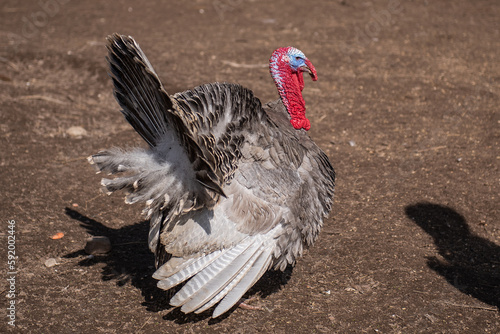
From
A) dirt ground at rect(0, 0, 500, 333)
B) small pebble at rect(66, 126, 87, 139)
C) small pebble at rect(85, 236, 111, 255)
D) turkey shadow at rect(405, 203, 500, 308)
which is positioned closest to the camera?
dirt ground at rect(0, 0, 500, 333)

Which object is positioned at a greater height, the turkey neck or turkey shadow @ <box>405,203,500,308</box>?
the turkey neck

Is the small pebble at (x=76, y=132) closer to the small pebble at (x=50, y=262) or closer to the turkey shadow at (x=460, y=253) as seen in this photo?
the small pebble at (x=50, y=262)

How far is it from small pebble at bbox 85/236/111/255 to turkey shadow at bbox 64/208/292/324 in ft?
0.16

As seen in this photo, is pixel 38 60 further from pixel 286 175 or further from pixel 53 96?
pixel 286 175

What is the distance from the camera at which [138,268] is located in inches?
189

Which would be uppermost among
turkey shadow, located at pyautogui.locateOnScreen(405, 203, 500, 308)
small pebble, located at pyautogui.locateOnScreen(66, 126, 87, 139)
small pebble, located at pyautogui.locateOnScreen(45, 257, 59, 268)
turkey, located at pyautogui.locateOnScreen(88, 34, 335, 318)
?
turkey, located at pyautogui.locateOnScreen(88, 34, 335, 318)

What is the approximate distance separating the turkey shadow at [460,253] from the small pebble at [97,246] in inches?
114

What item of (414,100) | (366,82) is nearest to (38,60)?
(366,82)

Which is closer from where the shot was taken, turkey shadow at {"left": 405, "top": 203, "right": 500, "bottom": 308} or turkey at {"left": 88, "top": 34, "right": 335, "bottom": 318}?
turkey at {"left": 88, "top": 34, "right": 335, "bottom": 318}

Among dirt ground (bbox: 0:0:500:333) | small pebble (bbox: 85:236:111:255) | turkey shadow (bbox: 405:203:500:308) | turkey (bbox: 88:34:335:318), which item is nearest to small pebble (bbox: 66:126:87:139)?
dirt ground (bbox: 0:0:500:333)

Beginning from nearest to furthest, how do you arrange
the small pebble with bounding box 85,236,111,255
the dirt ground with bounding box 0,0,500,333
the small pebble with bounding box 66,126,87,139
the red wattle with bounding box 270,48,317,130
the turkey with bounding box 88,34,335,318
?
the turkey with bounding box 88,34,335,318 < the dirt ground with bounding box 0,0,500,333 < the red wattle with bounding box 270,48,317,130 < the small pebble with bounding box 85,236,111,255 < the small pebble with bounding box 66,126,87,139

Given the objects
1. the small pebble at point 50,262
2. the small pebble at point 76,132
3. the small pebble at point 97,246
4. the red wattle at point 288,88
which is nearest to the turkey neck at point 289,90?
the red wattle at point 288,88

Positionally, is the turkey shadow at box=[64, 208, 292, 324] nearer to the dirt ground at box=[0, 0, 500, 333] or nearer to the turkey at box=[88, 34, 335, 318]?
the dirt ground at box=[0, 0, 500, 333]

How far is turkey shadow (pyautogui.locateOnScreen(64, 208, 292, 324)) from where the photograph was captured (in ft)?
14.2
